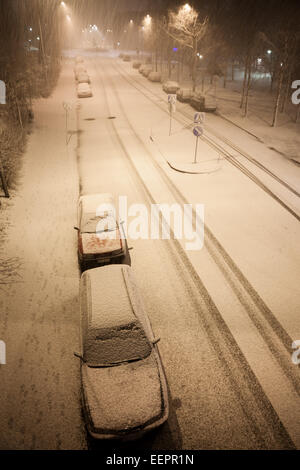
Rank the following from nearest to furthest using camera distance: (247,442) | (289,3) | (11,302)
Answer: (247,442) → (11,302) → (289,3)

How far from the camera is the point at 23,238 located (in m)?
9.92

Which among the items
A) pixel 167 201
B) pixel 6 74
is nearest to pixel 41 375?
pixel 167 201

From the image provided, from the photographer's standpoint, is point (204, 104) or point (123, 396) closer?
point (123, 396)

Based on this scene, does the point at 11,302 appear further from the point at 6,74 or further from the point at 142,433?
the point at 6,74

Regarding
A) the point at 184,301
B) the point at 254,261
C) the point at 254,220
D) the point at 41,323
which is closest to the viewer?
the point at 41,323

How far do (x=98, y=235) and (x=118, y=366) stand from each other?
3.88 metres

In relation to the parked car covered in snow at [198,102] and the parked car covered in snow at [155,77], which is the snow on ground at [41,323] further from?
the parked car covered in snow at [155,77]

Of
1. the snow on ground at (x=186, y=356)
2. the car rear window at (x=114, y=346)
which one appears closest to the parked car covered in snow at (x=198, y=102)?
the snow on ground at (x=186, y=356)

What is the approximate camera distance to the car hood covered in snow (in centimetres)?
456

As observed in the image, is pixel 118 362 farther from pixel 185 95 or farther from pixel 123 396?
pixel 185 95

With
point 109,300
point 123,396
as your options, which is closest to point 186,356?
point 123,396

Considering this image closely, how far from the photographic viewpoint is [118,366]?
518cm
